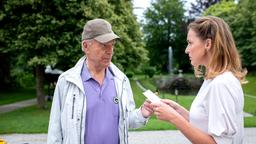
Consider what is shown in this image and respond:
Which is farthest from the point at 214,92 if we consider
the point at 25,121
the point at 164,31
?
the point at 164,31

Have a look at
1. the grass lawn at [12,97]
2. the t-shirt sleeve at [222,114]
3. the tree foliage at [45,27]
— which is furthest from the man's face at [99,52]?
the grass lawn at [12,97]

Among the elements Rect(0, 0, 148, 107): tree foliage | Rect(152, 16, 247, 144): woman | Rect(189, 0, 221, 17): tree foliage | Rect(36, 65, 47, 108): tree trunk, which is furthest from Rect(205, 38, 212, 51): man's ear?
Rect(189, 0, 221, 17): tree foliage

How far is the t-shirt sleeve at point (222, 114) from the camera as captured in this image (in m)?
2.89

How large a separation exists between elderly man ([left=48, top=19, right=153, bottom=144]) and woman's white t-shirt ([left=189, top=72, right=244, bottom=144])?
0.89 m

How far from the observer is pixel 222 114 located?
2893mm

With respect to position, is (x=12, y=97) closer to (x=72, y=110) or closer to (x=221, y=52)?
(x=72, y=110)

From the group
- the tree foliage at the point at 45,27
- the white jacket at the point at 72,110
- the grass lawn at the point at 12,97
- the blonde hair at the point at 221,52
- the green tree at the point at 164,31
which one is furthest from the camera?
the green tree at the point at 164,31

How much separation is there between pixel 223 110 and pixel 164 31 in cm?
7305

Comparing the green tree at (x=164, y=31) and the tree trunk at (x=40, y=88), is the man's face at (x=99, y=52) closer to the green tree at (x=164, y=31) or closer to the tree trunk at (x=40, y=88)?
the tree trunk at (x=40, y=88)

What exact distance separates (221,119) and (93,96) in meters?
1.29

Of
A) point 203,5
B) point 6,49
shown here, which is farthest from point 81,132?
point 203,5

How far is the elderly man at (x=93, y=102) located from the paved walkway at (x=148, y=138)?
7.54 meters

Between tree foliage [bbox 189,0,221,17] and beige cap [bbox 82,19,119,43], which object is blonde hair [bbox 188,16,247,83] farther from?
tree foliage [bbox 189,0,221,17]

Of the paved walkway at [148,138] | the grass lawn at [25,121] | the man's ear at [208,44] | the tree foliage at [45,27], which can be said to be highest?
the man's ear at [208,44]
